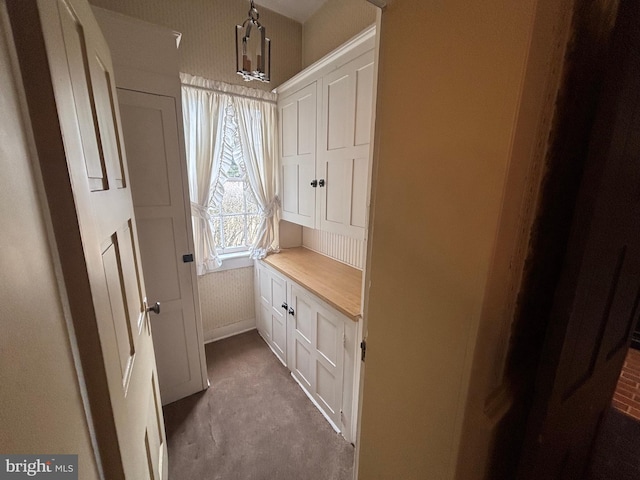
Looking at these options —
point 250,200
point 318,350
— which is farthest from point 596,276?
point 250,200

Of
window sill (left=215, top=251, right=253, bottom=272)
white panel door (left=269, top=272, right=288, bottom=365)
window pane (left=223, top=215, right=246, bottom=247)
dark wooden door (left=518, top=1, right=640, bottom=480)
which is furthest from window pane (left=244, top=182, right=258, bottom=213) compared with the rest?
dark wooden door (left=518, top=1, right=640, bottom=480)

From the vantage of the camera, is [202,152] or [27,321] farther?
[202,152]

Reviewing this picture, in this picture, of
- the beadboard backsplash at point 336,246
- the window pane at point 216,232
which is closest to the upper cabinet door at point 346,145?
the beadboard backsplash at point 336,246

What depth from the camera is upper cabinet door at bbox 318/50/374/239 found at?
144 cm

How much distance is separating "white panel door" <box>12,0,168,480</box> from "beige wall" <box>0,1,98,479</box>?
34mm

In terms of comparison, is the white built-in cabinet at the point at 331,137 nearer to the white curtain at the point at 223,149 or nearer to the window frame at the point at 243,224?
the white curtain at the point at 223,149

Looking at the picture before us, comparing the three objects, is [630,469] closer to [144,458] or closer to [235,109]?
[144,458]

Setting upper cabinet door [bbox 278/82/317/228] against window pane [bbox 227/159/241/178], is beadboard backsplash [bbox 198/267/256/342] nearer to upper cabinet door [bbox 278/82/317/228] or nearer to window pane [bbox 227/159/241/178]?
upper cabinet door [bbox 278/82/317/228]

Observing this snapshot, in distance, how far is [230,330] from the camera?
2564mm

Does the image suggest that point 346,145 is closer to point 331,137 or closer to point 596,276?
point 331,137

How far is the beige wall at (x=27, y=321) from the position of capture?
307 millimetres

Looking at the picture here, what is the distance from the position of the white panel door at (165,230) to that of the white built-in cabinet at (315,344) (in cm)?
64

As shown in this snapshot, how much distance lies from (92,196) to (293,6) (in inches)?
94.3

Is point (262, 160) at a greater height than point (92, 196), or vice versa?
point (262, 160)
